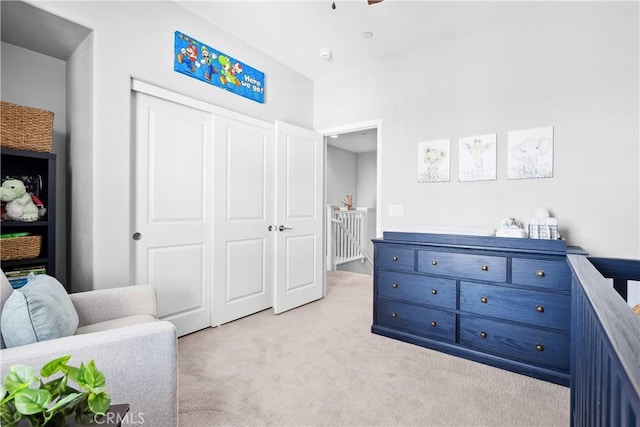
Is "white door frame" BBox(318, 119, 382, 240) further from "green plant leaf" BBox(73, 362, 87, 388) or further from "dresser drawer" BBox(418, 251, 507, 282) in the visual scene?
"green plant leaf" BBox(73, 362, 87, 388)

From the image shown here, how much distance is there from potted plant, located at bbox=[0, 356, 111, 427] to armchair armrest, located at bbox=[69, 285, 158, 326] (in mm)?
1293

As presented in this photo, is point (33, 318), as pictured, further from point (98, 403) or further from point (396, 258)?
point (396, 258)

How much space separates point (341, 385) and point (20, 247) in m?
2.14

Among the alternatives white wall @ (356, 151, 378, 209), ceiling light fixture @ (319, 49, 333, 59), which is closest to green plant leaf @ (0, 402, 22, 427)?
ceiling light fixture @ (319, 49, 333, 59)

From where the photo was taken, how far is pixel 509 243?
85.0 inches

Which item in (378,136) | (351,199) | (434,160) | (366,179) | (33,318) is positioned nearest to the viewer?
(33,318)

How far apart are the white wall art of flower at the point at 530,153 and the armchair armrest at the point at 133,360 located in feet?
8.99

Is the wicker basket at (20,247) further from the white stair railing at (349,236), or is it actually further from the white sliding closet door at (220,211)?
the white stair railing at (349,236)

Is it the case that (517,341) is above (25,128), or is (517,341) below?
below

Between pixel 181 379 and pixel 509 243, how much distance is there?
7.71ft

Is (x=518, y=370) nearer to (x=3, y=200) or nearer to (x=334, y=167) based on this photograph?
(x=3, y=200)

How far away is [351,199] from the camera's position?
20.9ft

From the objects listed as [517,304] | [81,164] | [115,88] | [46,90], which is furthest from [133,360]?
[46,90]

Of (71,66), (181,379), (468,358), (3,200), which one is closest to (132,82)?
(71,66)
